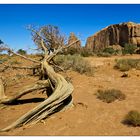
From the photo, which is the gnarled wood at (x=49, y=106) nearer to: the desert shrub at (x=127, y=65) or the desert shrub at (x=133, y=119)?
the desert shrub at (x=133, y=119)

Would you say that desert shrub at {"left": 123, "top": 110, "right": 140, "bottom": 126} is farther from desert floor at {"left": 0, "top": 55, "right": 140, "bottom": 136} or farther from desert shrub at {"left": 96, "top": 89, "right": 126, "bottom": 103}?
desert shrub at {"left": 96, "top": 89, "right": 126, "bottom": 103}

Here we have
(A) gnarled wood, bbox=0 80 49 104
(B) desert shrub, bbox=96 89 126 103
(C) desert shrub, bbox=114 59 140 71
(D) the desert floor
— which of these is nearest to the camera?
(D) the desert floor

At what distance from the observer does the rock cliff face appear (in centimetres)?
5434

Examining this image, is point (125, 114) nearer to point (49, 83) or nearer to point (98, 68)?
point (49, 83)

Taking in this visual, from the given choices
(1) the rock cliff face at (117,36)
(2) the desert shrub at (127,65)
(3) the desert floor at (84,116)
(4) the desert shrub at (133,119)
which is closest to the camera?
(3) the desert floor at (84,116)

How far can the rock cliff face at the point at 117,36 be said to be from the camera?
54.3m

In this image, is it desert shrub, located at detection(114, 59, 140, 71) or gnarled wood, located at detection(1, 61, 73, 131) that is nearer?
gnarled wood, located at detection(1, 61, 73, 131)

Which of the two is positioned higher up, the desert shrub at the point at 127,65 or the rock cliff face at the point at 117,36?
the rock cliff face at the point at 117,36

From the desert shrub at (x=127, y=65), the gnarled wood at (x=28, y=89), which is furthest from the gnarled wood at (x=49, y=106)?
the desert shrub at (x=127, y=65)

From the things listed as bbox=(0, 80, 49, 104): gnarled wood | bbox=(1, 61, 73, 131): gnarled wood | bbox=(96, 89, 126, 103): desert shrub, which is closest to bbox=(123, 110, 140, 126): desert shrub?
bbox=(1, 61, 73, 131): gnarled wood

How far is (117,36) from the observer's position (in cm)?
5903

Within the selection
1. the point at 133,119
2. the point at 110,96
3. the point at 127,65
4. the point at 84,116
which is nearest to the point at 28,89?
the point at 84,116

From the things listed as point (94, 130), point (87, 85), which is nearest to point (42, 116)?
point (94, 130)

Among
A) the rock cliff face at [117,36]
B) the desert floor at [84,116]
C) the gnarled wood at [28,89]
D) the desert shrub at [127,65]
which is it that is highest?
the rock cliff face at [117,36]
